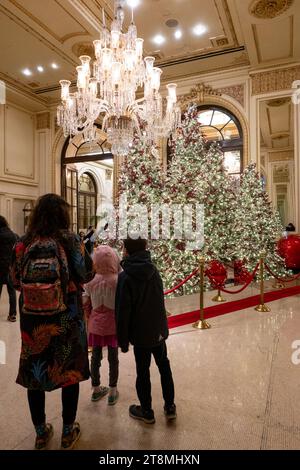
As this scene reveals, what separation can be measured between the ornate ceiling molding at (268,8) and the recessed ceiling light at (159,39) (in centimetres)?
210

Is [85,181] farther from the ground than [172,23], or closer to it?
closer to it

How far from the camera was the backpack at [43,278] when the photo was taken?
1736 mm

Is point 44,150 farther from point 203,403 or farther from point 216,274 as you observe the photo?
point 203,403

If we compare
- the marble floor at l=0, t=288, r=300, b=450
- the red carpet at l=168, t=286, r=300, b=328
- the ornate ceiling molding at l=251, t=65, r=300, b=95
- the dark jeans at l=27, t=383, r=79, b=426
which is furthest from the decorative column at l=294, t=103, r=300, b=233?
the dark jeans at l=27, t=383, r=79, b=426

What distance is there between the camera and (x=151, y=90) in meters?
5.94

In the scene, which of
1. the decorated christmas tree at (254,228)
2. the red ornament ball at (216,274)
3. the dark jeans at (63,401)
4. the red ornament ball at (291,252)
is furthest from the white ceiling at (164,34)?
the dark jeans at (63,401)

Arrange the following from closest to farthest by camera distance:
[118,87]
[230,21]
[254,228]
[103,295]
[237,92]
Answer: [103,295], [118,87], [230,21], [254,228], [237,92]

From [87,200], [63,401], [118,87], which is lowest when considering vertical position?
[63,401]

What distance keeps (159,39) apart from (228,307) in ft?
20.8

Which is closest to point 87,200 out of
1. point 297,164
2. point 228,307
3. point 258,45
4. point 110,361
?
point 297,164

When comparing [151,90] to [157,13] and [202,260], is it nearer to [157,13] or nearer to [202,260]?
[157,13]

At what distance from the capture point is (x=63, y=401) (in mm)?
1931

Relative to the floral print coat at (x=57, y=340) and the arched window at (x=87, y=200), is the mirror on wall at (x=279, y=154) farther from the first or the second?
the arched window at (x=87, y=200)
